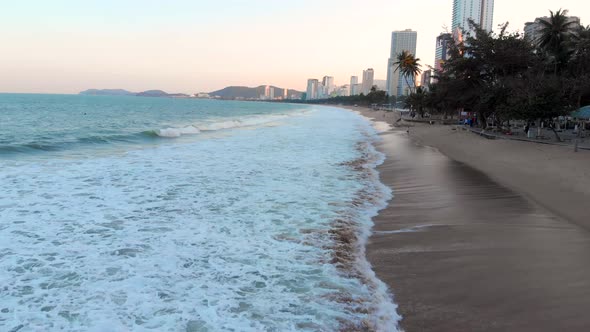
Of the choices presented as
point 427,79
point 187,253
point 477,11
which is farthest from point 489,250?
point 427,79

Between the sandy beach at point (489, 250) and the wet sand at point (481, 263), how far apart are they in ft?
0.04

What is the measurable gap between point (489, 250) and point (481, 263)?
603 mm

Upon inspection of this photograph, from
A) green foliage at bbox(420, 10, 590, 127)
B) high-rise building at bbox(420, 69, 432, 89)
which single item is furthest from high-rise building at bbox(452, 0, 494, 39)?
green foliage at bbox(420, 10, 590, 127)

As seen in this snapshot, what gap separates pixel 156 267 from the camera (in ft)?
17.3

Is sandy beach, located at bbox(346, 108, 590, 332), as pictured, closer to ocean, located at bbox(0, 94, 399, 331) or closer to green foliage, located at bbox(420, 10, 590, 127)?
ocean, located at bbox(0, 94, 399, 331)

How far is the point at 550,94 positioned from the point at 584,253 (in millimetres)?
18189

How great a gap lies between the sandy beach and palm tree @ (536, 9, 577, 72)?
3406 centimetres

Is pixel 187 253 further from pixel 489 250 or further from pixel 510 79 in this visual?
pixel 510 79

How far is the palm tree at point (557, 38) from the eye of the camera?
39500 mm

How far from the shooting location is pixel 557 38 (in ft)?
133

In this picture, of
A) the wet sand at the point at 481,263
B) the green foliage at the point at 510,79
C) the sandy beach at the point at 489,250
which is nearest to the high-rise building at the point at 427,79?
the green foliage at the point at 510,79

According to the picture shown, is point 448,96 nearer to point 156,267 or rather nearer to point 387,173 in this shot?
point 387,173

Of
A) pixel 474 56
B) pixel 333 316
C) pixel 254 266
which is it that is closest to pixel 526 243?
pixel 333 316

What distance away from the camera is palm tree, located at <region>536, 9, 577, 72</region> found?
39500 millimetres
